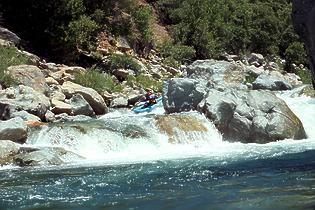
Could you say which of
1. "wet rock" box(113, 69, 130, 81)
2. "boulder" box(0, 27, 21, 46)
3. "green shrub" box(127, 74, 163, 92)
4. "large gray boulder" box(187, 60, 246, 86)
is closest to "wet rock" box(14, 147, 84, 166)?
"large gray boulder" box(187, 60, 246, 86)

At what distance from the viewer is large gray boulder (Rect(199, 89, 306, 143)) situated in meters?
16.2

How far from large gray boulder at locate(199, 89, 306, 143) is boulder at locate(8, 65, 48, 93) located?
6.50 m

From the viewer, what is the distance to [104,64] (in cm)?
2909

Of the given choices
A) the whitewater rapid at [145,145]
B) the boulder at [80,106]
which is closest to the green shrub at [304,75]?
the boulder at [80,106]

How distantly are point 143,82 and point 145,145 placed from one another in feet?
38.5

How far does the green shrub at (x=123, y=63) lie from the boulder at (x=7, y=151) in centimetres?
1520

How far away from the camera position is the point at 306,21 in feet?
31.7

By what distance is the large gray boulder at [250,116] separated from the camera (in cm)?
1625

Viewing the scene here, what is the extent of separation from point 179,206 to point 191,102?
12.0 meters

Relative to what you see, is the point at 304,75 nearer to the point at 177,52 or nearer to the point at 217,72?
the point at 177,52

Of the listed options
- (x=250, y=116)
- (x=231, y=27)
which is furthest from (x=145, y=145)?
(x=231, y=27)

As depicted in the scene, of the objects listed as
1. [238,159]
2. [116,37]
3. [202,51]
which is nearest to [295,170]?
[238,159]

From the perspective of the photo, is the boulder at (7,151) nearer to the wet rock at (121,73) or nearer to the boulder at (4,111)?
the boulder at (4,111)

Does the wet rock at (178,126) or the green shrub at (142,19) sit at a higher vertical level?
the green shrub at (142,19)
